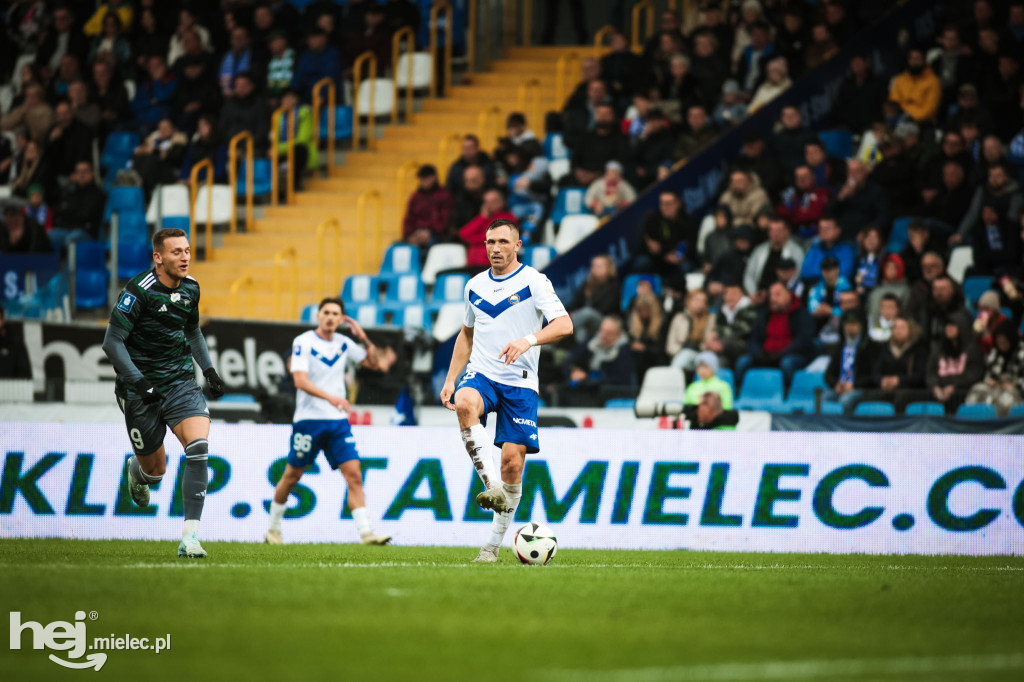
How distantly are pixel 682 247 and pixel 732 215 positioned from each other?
0.80 meters

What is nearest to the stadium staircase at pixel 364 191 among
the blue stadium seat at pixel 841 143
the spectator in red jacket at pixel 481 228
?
the spectator in red jacket at pixel 481 228

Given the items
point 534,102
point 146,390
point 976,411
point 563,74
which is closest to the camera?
point 146,390

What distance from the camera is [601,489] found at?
13344mm

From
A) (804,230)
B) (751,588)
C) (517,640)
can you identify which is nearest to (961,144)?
(804,230)

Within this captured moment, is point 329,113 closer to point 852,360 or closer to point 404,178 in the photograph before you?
point 404,178

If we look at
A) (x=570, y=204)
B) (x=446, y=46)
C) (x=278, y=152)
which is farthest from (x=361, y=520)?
(x=446, y=46)

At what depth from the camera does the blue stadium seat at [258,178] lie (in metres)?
22.9

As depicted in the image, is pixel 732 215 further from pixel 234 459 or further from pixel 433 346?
pixel 234 459

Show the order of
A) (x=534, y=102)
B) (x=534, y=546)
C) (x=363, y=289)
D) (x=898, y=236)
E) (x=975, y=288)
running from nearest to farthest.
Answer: (x=534, y=546) < (x=975, y=288) < (x=898, y=236) < (x=363, y=289) < (x=534, y=102)

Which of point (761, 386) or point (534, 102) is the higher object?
point (534, 102)

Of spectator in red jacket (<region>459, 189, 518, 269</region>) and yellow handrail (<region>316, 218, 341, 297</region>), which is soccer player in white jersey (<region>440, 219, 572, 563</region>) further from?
yellow handrail (<region>316, 218, 341, 297</region>)

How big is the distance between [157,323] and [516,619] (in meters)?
4.21

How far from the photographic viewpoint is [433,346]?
1705cm

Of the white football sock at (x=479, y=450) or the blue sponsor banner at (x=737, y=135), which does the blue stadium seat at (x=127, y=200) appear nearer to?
the blue sponsor banner at (x=737, y=135)
